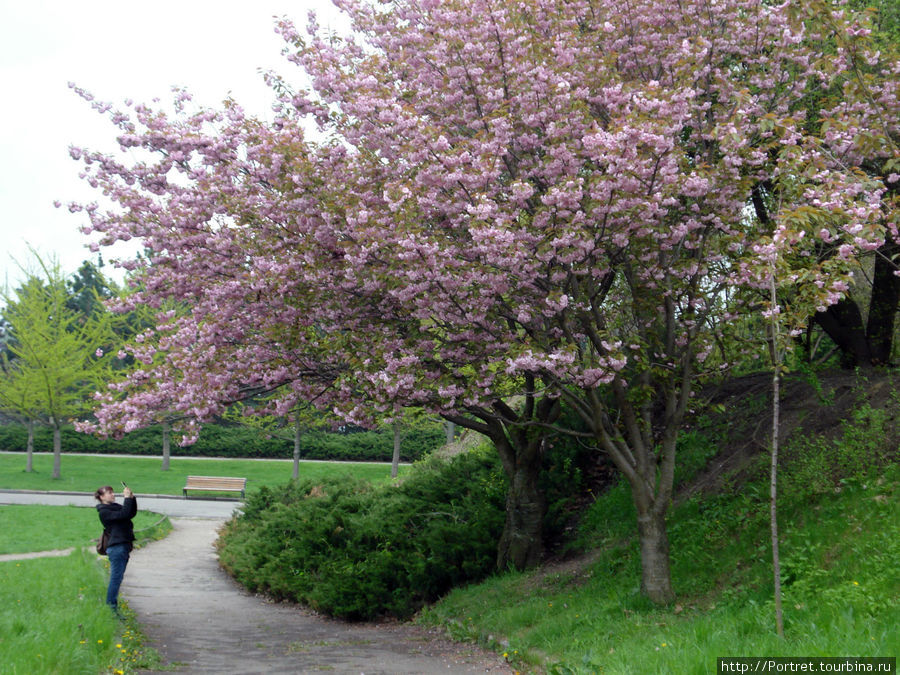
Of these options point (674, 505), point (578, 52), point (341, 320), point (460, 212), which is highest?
point (578, 52)

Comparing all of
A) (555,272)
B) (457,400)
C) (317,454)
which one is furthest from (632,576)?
(317,454)

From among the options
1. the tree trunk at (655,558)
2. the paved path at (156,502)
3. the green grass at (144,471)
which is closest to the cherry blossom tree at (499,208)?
the tree trunk at (655,558)

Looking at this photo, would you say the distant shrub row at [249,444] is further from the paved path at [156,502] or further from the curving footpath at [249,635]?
the curving footpath at [249,635]

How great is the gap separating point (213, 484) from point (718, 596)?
24.5 metres

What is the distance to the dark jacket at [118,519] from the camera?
9.82m

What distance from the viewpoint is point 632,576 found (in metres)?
9.45

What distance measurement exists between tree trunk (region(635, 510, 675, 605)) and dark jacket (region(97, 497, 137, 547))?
5.99 metres

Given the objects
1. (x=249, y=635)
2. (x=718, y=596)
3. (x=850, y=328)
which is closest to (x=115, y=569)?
(x=249, y=635)

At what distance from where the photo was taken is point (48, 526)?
1908cm

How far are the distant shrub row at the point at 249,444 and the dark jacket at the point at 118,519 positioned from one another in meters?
31.2

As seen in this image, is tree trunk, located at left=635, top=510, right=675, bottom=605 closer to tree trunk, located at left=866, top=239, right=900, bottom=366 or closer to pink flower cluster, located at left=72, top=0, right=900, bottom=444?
pink flower cluster, located at left=72, top=0, right=900, bottom=444

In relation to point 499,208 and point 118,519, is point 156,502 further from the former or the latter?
point 499,208

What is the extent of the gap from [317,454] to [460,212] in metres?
35.5

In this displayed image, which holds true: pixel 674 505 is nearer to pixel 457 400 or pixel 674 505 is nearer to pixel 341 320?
pixel 457 400
